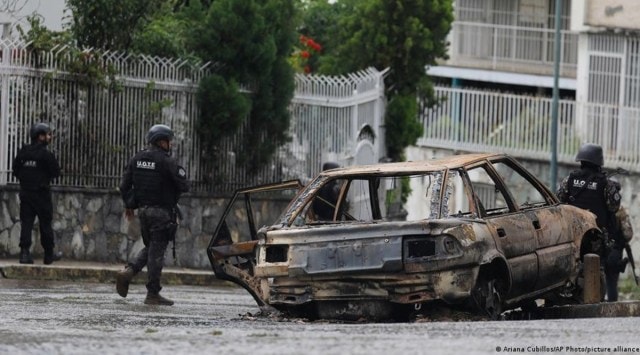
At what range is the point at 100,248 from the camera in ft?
76.5

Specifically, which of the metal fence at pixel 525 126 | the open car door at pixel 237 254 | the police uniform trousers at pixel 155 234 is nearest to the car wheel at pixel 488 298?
the open car door at pixel 237 254

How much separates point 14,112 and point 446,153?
664 inches

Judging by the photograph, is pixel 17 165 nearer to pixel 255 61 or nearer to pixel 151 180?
pixel 255 61

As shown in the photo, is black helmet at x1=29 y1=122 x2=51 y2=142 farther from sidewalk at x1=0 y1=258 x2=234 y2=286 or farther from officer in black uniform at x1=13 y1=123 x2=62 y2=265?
sidewalk at x1=0 y1=258 x2=234 y2=286

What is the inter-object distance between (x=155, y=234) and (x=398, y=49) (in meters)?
11.3

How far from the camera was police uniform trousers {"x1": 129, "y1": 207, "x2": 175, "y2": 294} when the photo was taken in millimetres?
17188

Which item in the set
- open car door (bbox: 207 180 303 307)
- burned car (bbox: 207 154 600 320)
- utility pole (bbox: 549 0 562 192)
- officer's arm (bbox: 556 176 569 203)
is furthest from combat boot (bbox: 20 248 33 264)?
utility pole (bbox: 549 0 562 192)

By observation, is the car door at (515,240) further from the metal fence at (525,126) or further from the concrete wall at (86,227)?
the metal fence at (525,126)

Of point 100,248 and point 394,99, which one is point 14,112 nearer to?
point 100,248

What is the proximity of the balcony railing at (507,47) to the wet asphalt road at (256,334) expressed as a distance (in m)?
27.5

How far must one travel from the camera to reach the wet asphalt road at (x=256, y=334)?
1116 cm

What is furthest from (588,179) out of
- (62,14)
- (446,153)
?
→ (446,153)

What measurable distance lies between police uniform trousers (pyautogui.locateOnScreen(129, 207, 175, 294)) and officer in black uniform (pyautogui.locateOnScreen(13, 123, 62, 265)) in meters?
4.44

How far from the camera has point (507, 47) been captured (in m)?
43.8
